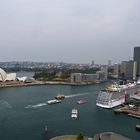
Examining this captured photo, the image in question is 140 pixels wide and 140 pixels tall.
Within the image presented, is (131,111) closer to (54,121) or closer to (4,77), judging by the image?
(54,121)

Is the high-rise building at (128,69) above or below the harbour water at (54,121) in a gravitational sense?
above

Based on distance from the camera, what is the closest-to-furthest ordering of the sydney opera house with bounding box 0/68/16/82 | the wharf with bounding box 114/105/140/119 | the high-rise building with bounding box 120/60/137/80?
the wharf with bounding box 114/105/140/119 < the sydney opera house with bounding box 0/68/16/82 < the high-rise building with bounding box 120/60/137/80

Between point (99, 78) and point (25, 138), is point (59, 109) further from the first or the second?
point (99, 78)

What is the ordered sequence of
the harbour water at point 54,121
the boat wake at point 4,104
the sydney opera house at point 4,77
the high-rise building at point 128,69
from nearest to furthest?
the harbour water at point 54,121 < the boat wake at point 4,104 < the sydney opera house at point 4,77 < the high-rise building at point 128,69

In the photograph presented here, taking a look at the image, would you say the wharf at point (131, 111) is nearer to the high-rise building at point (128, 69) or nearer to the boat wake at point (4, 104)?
the boat wake at point (4, 104)

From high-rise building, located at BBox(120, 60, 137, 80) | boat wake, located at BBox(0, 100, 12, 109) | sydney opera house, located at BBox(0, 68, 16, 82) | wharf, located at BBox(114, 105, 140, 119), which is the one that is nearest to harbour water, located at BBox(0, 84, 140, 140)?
boat wake, located at BBox(0, 100, 12, 109)

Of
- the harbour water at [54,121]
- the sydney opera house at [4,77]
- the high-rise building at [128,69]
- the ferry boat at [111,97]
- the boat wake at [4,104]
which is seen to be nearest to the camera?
the harbour water at [54,121]

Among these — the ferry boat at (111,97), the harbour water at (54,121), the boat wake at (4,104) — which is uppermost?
the ferry boat at (111,97)

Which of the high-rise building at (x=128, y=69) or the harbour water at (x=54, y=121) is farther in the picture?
the high-rise building at (x=128, y=69)

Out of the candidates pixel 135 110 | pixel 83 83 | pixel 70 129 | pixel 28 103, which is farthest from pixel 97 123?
pixel 83 83

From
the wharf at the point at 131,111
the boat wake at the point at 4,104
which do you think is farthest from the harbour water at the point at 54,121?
the wharf at the point at 131,111

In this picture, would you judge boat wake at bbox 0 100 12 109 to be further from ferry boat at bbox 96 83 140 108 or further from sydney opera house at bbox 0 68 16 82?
sydney opera house at bbox 0 68 16 82
